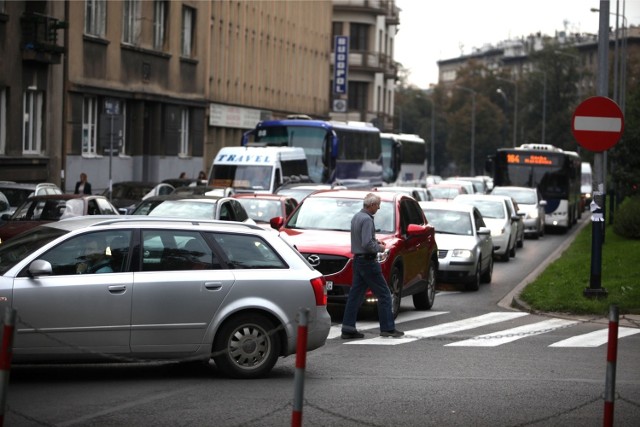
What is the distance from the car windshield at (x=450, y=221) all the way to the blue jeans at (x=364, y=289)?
32.7 ft

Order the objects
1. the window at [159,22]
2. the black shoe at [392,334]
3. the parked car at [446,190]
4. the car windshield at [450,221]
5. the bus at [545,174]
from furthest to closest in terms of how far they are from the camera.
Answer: the bus at [545,174] < the window at [159,22] < the parked car at [446,190] < the car windshield at [450,221] < the black shoe at [392,334]

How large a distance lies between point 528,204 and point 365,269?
30.6 meters

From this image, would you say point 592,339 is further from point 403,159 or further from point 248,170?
point 403,159

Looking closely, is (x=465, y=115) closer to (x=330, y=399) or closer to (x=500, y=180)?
(x=500, y=180)

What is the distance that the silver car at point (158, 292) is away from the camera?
11250 mm

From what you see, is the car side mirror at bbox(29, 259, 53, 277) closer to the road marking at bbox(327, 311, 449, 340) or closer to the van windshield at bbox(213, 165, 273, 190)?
the road marking at bbox(327, 311, 449, 340)

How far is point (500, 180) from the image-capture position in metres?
53.0

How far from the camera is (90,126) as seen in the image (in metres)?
43.5

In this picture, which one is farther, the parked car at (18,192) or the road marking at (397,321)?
the parked car at (18,192)

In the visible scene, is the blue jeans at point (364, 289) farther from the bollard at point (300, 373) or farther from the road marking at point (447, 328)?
the bollard at point (300, 373)

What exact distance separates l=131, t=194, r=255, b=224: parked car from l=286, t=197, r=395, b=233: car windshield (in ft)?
11.1

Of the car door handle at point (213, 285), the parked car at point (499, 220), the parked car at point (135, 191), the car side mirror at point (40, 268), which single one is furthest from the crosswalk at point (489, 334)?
the parked car at point (135, 191)

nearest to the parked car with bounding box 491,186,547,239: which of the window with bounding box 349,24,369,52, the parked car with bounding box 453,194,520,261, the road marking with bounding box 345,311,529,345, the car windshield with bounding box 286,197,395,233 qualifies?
the parked car with bounding box 453,194,520,261

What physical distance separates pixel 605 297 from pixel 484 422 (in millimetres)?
10391
